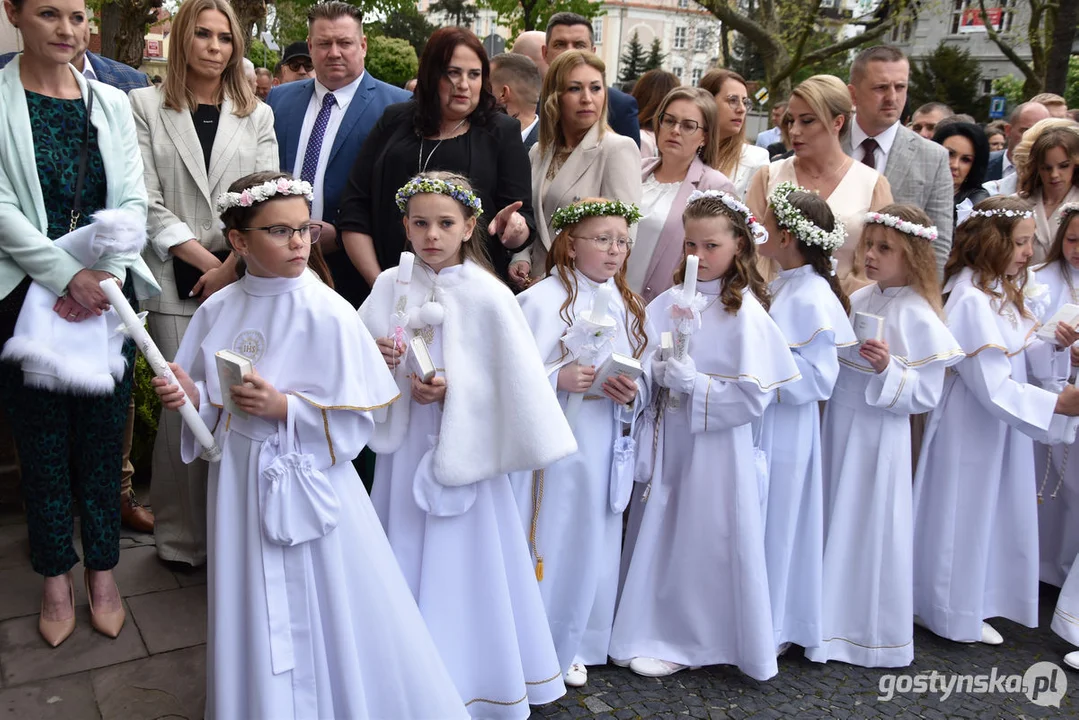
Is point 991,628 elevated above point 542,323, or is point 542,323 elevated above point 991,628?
point 542,323

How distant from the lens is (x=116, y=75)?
14.7 feet

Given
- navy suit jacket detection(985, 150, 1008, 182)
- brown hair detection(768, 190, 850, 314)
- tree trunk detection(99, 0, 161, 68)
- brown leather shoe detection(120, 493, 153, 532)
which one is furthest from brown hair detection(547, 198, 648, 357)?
tree trunk detection(99, 0, 161, 68)

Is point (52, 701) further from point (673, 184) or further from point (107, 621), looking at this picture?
point (673, 184)

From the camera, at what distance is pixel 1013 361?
4.45m

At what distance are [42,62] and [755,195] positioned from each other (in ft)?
11.4

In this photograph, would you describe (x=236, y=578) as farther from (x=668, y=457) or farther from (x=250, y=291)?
(x=668, y=457)

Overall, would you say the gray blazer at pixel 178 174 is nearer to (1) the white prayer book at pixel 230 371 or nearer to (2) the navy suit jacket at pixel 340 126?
(2) the navy suit jacket at pixel 340 126

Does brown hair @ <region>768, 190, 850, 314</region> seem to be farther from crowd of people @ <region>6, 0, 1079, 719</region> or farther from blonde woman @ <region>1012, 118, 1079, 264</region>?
blonde woman @ <region>1012, 118, 1079, 264</region>

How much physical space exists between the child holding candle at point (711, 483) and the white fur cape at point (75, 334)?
213cm

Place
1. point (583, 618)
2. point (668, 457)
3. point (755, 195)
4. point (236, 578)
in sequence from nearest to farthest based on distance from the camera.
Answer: point (236, 578) < point (583, 618) < point (668, 457) < point (755, 195)

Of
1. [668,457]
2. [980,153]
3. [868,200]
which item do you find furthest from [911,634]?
[980,153]

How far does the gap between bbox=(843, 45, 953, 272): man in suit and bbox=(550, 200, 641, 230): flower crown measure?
2.13 m

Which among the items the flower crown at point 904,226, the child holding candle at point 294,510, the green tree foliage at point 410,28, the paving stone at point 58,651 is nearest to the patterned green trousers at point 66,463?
the paving stone at point 58,651

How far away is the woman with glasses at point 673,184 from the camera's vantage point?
174 inches
